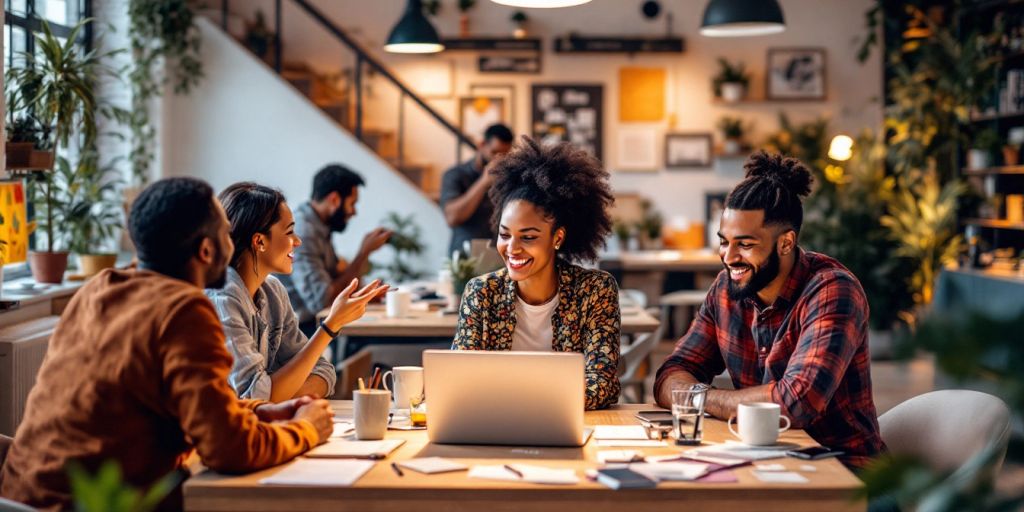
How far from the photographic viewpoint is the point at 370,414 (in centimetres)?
242

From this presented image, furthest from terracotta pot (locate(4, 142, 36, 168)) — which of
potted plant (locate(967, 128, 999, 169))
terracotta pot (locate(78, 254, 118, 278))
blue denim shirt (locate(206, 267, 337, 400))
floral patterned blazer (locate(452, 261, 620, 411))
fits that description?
potted plant (locate(967, 128, 999, 169))

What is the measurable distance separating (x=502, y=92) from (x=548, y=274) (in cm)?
706

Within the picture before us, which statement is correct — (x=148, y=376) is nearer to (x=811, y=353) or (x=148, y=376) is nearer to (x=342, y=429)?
(x=342, y=429)

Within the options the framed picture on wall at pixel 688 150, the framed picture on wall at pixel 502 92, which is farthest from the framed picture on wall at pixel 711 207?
the framed picture on wall at pixel 502 92

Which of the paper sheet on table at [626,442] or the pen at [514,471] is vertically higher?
the pen at [514,471]

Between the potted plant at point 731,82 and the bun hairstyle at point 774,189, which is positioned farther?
the potted plant at point 731,82

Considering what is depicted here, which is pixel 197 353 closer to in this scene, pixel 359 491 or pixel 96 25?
pixel 359 491

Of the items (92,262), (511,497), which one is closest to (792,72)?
(92,262)

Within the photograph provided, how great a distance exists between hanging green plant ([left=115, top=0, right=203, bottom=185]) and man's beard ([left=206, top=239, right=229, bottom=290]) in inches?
197

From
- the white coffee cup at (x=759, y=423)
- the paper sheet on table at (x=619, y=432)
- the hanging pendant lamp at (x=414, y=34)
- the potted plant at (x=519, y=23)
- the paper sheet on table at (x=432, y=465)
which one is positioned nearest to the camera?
the paper sheet on table at (x=432, y=465)

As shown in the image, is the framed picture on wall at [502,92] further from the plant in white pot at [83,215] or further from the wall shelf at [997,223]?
the plant in white pot at [83,215]

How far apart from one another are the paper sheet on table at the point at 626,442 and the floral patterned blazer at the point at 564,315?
51 centimetres

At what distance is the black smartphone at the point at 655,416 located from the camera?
2.63 meters

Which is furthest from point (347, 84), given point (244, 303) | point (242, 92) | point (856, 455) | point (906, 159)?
point (856, 455)
